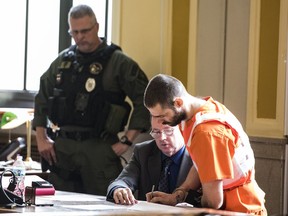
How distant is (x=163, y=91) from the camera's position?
298 centimetres

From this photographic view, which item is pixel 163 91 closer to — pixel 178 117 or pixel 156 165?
pixel 178 117

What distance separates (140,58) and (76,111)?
0.71 metres

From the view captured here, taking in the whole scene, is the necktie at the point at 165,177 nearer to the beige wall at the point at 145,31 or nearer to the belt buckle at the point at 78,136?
the belt buckle at the point at 78,136

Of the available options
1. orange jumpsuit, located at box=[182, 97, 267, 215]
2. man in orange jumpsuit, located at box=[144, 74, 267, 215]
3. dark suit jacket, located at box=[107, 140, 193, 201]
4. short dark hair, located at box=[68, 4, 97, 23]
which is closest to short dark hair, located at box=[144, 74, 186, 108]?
man in orange jumpsuit, located at box=[144, 74, 267, 215]

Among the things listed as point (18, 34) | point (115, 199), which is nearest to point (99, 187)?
point (115, 199)

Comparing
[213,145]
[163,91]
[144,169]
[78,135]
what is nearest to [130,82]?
[78,135]

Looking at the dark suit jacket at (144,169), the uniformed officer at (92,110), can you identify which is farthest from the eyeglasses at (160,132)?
the uniformed officer at (92,110)

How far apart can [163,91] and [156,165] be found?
64 centimetres

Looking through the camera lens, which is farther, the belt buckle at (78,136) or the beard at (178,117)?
the belt buckle at (78,136)

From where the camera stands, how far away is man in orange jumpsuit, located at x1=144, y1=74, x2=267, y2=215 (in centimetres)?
280

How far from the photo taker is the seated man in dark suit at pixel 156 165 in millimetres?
3406

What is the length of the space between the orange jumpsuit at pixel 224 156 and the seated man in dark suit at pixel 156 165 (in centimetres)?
44

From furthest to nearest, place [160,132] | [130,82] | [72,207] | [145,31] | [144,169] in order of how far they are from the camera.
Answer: [145,31]
[130,82]
[144,169]
[160,132]
[72,207]

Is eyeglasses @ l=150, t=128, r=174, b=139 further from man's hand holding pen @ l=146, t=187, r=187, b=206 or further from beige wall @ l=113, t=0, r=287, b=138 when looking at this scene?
beige wall @ l=113, t=0, r=287, b=138
